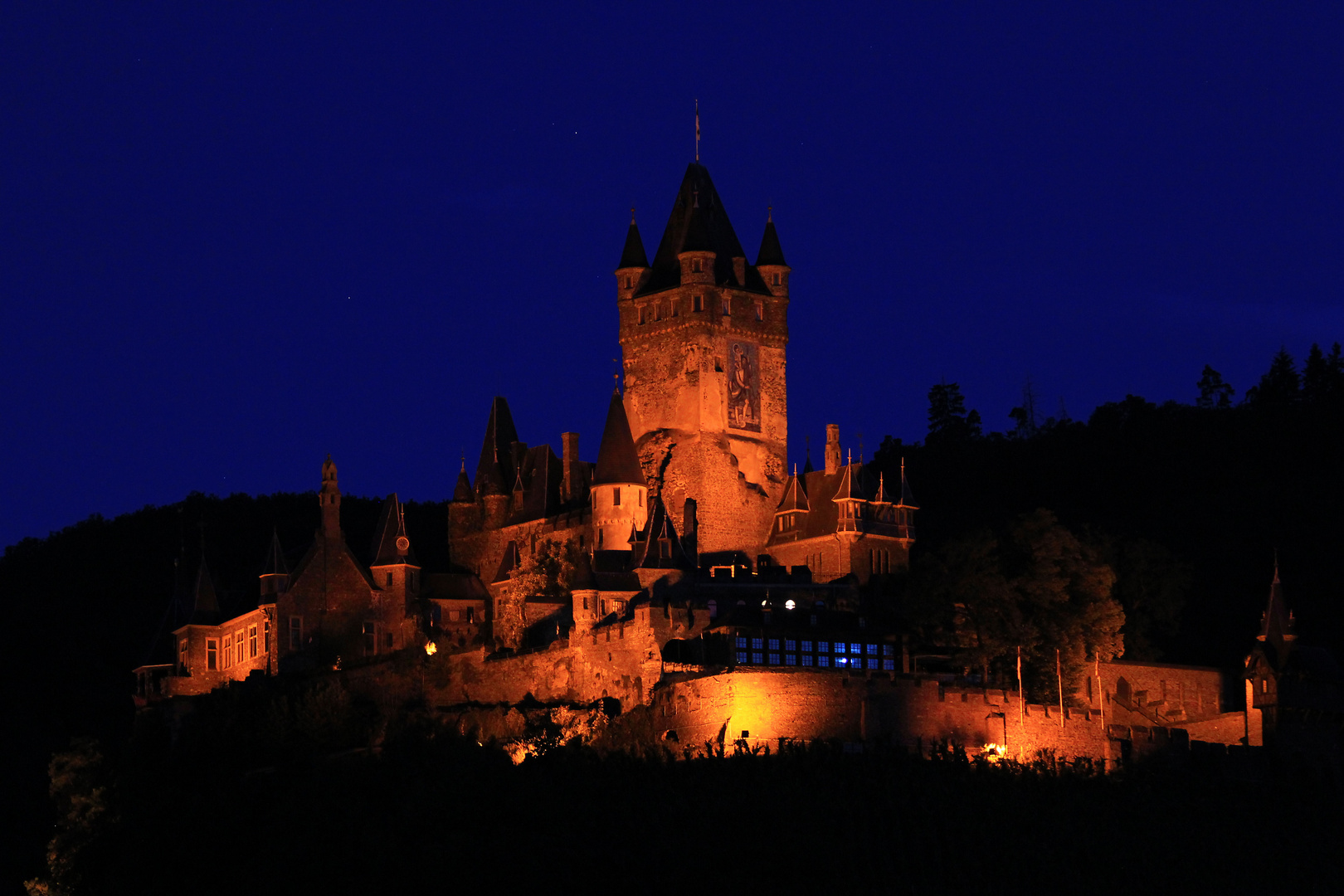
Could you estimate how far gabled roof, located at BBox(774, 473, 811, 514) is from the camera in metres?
73.9

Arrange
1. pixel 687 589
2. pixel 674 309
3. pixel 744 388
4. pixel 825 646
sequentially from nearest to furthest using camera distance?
pixel 825 646
pixel 687 589
pixel 744 388
pixel 674 309

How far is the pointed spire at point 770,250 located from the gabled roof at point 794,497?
8.05 m

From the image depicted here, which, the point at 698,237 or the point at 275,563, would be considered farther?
the point at 698,237

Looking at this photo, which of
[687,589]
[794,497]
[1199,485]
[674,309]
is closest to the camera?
[687,589]

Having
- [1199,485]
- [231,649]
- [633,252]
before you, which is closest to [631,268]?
[633,252]

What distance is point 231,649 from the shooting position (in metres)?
75.1

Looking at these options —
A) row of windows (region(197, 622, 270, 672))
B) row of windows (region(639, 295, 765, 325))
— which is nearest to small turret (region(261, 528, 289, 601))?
row of windows (region(197, 622, 270, 672))

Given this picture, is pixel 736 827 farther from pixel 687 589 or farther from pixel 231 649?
pixel 231 649

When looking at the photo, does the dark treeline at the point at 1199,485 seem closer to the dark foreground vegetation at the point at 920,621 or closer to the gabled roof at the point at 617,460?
the dark foreground vegetation at the point at 920,621

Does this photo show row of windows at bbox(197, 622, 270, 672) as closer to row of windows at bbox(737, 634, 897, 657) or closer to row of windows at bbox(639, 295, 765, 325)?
row of windows at bbox(639, 295, 765, 325)

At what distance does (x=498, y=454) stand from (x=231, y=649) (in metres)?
11.7

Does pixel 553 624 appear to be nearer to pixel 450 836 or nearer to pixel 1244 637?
pixel 450 836

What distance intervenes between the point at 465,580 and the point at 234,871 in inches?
675

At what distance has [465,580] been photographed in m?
76.7
